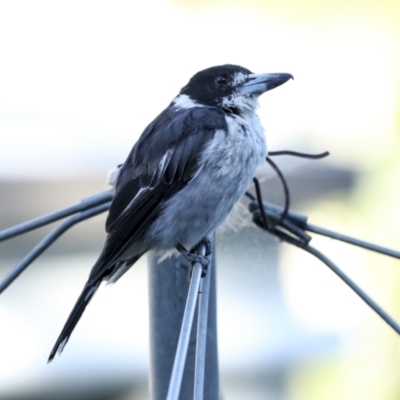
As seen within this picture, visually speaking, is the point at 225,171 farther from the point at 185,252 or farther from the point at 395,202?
the point at 395,202

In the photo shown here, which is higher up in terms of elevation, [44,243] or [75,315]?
[44,243]

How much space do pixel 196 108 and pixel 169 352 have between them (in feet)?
2.34

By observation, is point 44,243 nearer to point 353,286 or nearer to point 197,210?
point 197,210

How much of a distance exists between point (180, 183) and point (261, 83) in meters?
0.39

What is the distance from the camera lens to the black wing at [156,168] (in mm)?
1783

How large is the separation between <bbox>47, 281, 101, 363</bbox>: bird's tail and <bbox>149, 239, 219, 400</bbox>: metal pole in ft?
0.54

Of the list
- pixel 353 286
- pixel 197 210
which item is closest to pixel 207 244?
pixel 197 210

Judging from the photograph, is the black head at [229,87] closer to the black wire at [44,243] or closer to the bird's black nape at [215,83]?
the bird's black nape at [215,83]

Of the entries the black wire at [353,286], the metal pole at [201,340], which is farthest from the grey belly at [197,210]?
the metal pole at [201,340]

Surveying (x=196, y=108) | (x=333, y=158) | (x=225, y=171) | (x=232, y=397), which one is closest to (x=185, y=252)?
(x=225, y=171)

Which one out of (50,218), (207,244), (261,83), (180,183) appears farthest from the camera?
(261,83)

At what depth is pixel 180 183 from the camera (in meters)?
1.89

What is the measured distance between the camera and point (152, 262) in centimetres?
169

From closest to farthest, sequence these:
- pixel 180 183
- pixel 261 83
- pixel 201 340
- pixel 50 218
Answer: pixel 201 340, pixel 50 218, pixel 180 183, pixel 261 83
